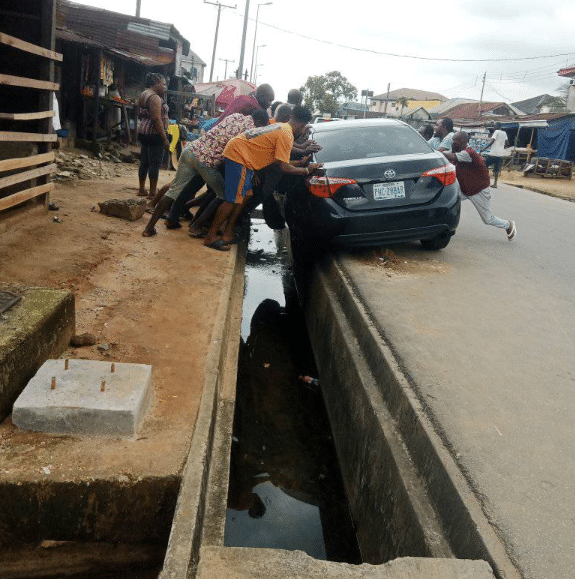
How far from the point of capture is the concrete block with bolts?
2.79 m

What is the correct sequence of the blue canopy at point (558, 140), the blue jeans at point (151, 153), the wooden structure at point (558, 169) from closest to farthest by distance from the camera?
the blue jeans at point (151, 153), the wooden structure at point (558, 169), the blue canopy at point (558, 140)

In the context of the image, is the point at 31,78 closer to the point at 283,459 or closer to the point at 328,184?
the point at 328,184

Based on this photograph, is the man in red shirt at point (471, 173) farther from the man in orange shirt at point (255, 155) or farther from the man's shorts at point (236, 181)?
the man's shorts at point (236, 181)

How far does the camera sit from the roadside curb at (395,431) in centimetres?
249

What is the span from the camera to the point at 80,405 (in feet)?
9.18

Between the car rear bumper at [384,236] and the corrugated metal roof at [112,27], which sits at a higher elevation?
the corrugated metal roof at [112,27]

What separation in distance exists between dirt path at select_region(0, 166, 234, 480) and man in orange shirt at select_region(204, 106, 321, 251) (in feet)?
2.36

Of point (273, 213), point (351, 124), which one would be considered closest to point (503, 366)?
point (351, 124)

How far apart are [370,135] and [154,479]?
550 cm

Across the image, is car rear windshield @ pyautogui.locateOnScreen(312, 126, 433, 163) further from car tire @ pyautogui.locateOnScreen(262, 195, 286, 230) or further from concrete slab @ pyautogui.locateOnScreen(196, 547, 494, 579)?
concrete slab @ pyautogui.locateOnScreen(196, 547, 494, 579)

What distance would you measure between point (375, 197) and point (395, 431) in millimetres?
3321

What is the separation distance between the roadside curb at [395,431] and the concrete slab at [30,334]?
1977 mm

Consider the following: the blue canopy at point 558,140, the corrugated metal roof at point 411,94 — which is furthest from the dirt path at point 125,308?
the corrugated metal roof at point 411,94

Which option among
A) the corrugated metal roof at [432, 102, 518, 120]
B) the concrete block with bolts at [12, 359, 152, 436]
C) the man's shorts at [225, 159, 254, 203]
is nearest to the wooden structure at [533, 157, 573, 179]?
the corrugated metal roof at [432, 102, 518, 120]
